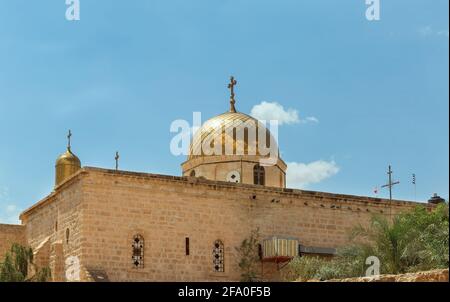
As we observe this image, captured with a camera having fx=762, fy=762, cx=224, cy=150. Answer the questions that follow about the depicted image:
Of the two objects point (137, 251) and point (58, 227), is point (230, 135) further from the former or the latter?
point (58, 227)

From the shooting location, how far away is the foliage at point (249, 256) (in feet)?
74.6

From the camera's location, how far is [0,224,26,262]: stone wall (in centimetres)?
2628

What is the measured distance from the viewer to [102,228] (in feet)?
69.4

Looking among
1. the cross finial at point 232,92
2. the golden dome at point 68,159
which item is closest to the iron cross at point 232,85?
the cross finial at point 232,92

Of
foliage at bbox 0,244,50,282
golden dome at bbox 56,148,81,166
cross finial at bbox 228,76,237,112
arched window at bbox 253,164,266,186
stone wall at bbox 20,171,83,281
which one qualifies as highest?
cross finial at bbox 228,76,237,112

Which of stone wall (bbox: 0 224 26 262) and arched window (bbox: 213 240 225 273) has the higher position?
stone wall (bbox: 0 224 26 262)

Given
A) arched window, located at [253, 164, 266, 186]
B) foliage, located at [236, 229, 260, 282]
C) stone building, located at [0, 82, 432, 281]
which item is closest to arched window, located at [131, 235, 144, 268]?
stone building, located at [0, 82, 432, 281]

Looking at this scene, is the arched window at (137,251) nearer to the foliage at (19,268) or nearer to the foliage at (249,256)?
the foliage at (19,268)

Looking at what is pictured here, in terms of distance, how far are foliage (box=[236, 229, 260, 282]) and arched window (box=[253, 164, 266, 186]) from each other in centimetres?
432

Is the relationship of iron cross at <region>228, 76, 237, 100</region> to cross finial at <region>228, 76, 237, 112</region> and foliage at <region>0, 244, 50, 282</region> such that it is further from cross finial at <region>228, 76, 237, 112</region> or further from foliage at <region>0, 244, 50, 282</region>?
foliage at <region>0, 244, 50, 282</region>

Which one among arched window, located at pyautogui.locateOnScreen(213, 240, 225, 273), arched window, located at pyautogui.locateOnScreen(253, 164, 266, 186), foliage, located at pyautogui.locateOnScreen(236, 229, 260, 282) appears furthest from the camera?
arched window, located at pyautogui.locateOnScreen(253, 164, 266, 186)
